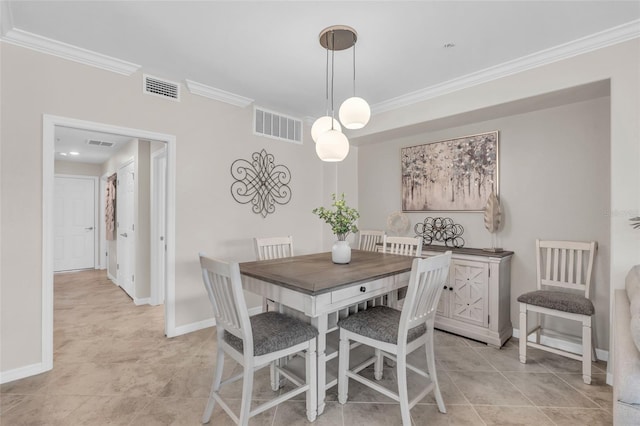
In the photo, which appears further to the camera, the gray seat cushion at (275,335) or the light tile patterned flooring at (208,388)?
the light tile patterned flooring at (208,388)

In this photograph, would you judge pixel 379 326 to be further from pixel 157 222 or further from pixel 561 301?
pixel 157 222

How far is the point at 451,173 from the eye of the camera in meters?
3.46

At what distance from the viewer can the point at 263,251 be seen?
9.29 feet

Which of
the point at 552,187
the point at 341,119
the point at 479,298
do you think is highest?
the point at 341,119

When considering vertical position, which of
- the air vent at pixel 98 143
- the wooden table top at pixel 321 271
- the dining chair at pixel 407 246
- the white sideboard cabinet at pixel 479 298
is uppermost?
the air vent at pixel 98 143

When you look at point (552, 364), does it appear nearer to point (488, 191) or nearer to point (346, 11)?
point (488, 191)

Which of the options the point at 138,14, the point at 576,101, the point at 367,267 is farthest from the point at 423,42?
the point at 138,14

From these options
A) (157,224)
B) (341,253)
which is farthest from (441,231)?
(157,224)

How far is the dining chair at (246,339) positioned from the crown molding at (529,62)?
269 cm

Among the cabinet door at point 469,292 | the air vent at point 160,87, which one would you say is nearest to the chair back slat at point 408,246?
the cabinet door at point 469,292

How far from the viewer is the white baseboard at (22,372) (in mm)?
2166

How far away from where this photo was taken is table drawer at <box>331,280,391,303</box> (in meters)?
1.71

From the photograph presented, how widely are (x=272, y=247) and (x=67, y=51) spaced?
2324mm

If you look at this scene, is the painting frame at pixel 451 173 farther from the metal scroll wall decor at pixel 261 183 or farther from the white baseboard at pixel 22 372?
the white baseboard at pixel 22 372
